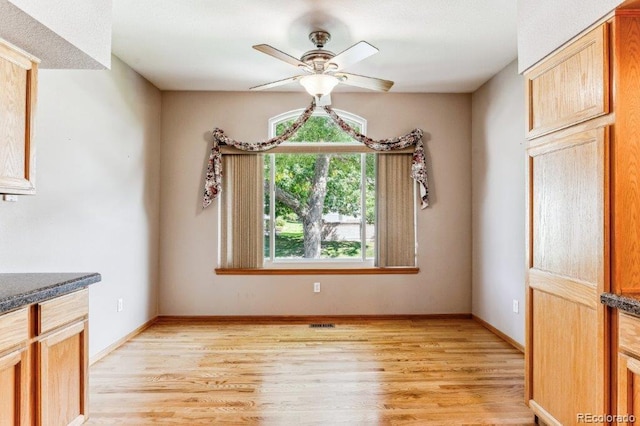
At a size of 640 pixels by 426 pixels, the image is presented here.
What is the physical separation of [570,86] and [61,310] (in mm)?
2869

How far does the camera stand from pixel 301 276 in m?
4.73

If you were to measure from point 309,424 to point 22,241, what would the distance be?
7.11 ft

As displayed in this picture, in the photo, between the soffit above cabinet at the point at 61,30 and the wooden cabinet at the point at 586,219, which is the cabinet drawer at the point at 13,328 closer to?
the soffit above cabinet at the point at 61,30

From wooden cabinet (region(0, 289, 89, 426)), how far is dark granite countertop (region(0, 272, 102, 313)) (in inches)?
1.7

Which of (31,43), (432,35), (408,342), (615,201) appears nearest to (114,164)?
(31,43)

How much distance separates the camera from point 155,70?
403cm

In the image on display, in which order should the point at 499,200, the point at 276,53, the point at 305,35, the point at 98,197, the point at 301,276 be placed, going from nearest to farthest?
1. the point at 276,53
2. the point at 305,35
3. the point at 98,197
4. the point at 499,200
5. the point at 301,276

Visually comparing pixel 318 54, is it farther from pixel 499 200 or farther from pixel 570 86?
pixel 499 200

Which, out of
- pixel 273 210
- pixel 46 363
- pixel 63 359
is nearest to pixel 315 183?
pixel 273 210

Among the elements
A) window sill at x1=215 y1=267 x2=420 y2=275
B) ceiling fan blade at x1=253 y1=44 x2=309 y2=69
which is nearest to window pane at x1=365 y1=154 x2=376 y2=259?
window sill at x1=215 y1=267 x2=420 y2=275

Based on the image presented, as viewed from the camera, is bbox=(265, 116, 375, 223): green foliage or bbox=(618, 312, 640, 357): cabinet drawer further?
bbox=(265, 116, 375, 223): green foliage

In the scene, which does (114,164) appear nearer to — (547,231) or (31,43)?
(31,43)

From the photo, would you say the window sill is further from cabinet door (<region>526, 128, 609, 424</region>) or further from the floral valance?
cabinet door (<region>526, 128, 609, 424</region>)

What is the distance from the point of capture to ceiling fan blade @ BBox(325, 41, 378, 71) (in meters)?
2.58
